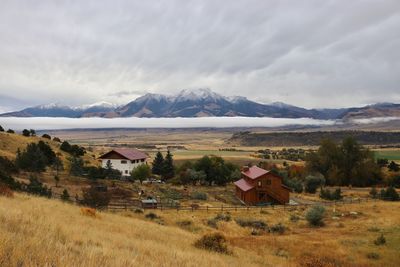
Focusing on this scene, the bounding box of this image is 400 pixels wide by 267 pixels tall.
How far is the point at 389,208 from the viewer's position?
159ft

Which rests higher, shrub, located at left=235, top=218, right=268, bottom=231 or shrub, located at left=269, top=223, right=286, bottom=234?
shrub, located at left=269, top=223, right=286, bottom=234

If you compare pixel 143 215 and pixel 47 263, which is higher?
pixel 47 263

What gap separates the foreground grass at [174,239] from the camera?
26.5 feet

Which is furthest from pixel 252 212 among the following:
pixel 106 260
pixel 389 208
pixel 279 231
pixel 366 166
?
pixel 366 166

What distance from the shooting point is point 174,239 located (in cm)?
1850

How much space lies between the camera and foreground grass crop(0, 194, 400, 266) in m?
8.06

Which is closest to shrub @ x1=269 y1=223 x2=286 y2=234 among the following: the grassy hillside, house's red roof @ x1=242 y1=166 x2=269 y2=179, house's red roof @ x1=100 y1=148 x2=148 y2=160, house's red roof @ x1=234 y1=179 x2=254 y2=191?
house's red roof @ x1=234 y1=179 x2=254 y2=191

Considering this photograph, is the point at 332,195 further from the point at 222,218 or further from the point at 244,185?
the point at 222,218

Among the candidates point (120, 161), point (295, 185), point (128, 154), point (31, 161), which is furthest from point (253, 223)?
point (128, 154)

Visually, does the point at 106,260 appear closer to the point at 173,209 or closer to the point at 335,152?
the point at 173,209

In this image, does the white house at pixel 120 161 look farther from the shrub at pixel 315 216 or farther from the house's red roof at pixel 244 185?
the shrub at pixel 315 216

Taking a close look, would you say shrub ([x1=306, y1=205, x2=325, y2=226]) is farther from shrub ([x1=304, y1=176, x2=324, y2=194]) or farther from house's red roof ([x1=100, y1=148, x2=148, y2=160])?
house's red roof ([x1=100, y1=148, x2=148, y2=160])

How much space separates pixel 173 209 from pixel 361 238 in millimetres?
20416

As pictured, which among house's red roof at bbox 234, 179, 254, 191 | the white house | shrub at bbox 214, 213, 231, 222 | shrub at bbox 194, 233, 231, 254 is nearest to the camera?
shrub at bbox 194, 233, 231, 254
